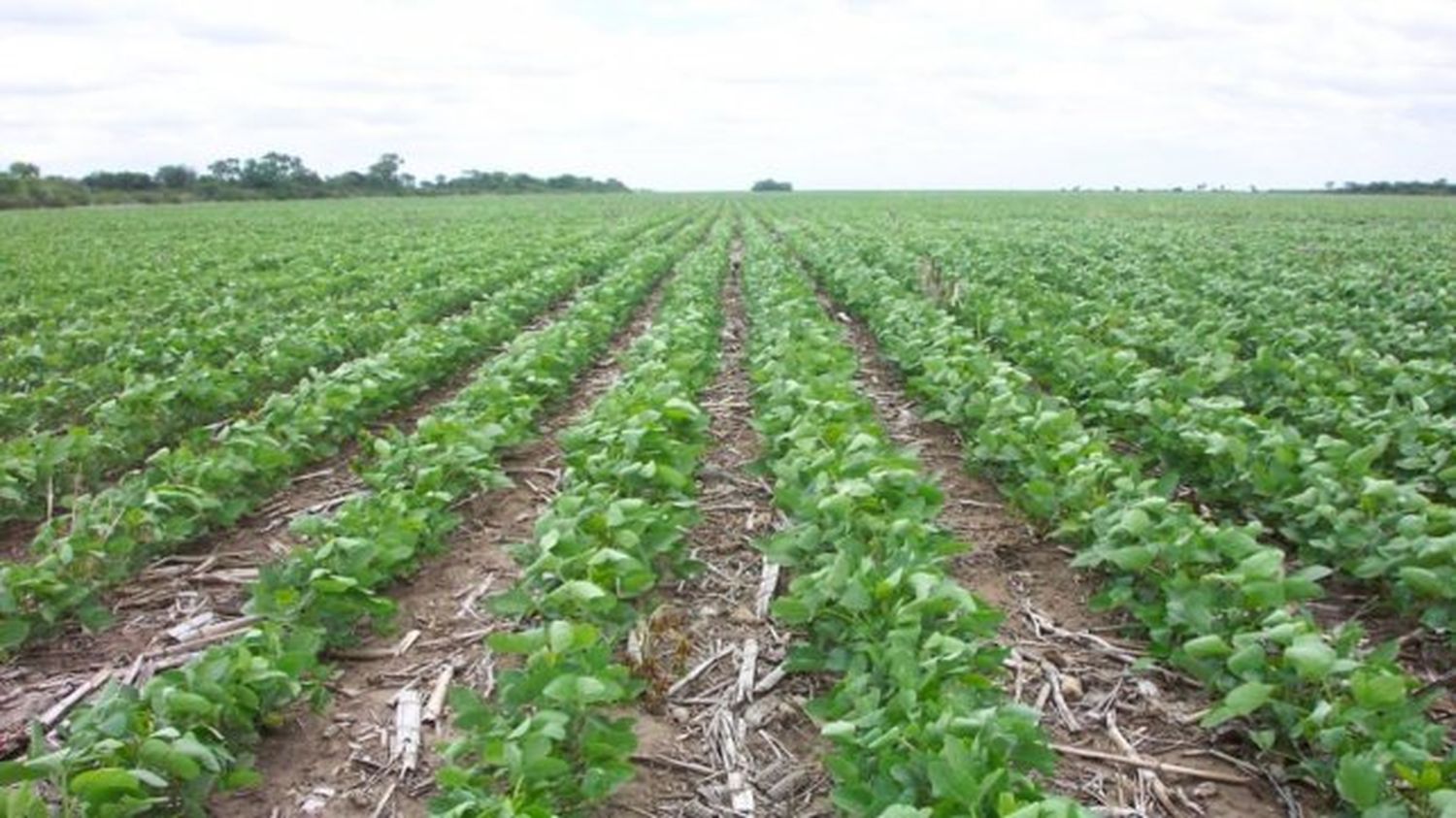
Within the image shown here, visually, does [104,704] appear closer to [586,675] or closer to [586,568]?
[586,675]

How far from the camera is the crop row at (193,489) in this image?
13.9 feet

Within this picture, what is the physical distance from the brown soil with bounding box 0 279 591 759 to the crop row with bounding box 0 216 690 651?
0.10 meters

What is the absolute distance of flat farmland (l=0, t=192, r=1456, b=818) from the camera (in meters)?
3.00

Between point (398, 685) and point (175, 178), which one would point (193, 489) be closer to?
point (398, 685)

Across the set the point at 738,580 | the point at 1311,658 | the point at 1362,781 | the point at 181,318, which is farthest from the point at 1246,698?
the point at 181,318

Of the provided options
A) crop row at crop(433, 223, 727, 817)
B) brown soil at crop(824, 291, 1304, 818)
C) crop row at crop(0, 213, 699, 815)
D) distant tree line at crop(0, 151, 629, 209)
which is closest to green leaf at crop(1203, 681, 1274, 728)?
brown soil at crop(824, 291, 1304, 818)

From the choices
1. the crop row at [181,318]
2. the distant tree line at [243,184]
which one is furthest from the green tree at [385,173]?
the crop row at [181,318]

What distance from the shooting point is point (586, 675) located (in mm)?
3090

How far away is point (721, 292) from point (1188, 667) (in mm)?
11537

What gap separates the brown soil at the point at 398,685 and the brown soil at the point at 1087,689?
6.89ft

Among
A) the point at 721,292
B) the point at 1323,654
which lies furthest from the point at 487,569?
the point at 721,292

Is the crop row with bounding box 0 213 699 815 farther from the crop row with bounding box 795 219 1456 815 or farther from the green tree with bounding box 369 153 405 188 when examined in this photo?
the green tree with bounding box 369 153 405 188

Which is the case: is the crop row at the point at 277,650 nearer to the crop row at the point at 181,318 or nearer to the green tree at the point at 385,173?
the crop row at the point at 181,318

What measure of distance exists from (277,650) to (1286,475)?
4382 mm
